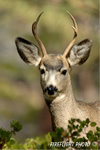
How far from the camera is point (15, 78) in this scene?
74.6 ft

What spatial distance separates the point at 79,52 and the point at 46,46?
1137 cm

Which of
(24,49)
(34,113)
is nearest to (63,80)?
(24,49)

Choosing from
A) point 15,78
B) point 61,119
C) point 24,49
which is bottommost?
point 61,119

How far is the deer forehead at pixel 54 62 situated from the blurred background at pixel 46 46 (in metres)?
7.84

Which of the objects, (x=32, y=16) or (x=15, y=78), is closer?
(x=32, y=16)

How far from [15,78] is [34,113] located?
11.4 feet

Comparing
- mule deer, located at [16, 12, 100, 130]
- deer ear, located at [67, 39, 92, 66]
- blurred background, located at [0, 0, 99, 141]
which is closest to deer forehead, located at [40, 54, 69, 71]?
mule deer, located at [16, 12, 100, 130]

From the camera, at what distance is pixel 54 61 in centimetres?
621

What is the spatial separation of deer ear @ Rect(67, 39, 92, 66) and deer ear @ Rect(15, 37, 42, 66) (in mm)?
557

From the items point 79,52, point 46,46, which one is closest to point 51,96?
point 79,52

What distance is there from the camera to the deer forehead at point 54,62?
20.0ft

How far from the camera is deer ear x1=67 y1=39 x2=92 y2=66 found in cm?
658

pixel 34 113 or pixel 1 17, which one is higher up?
pixel 1 17

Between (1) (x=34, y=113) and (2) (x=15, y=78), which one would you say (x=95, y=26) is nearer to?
(1) (x=34, y=113)
